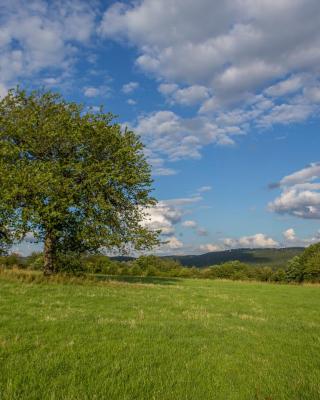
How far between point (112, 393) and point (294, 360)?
571cm

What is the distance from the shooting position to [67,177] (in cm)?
3016

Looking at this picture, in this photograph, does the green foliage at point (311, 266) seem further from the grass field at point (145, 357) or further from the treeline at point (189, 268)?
the grass field at point (145, 357)

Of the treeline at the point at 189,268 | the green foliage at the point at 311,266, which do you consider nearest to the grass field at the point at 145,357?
the treeline at the point at 189,268

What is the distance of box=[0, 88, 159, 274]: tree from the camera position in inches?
1071

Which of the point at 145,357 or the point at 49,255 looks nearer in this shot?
the point at 145,357

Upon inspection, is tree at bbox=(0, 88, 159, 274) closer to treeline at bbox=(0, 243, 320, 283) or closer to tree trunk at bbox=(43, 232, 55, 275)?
tree trunk at bbox=(43, 232, 55, 275)

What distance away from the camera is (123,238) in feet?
102

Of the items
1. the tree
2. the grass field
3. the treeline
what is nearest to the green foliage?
the treeline

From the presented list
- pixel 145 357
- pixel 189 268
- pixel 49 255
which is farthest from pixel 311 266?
pixel 145 357

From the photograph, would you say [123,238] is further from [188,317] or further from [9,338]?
[9,338]

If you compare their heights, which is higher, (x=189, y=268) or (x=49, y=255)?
(x=49, y=255)

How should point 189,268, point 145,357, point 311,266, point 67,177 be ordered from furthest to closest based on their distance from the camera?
point 189,268, point 311,266, point 67,177, point 145,357

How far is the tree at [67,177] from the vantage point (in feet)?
89.2

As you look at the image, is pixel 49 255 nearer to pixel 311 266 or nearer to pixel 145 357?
pixel 145 357
